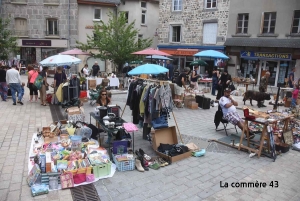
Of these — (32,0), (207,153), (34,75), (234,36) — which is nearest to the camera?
(207,153)

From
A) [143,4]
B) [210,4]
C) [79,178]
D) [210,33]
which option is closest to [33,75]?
[79,178]

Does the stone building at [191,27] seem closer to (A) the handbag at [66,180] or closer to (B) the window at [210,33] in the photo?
(B) the window at [210,33]

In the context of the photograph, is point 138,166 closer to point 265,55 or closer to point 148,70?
point 148,70

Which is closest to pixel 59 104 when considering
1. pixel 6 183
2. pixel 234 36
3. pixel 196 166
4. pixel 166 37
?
pixel 6 183

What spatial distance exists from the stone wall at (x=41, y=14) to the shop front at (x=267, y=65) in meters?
16.0

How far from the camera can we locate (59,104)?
35.3ft

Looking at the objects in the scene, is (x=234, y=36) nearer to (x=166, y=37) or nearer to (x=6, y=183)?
(x=166, y=37)

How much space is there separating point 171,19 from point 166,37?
1.81m

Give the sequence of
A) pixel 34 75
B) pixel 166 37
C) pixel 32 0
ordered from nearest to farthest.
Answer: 1. pixel 34 75
2. pixel 32 0
3. pixel 166 37

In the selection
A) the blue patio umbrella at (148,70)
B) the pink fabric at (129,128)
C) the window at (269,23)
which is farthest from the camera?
the window at (269,23)

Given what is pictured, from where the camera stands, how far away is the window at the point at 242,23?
784 inches

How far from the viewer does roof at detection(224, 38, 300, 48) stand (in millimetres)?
17250

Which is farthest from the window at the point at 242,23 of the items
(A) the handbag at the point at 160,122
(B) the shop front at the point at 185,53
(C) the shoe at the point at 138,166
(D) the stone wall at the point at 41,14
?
(C) the shoe at the point at 138,166

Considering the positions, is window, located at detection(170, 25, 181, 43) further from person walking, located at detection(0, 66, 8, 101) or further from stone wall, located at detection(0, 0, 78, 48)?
person walking, located at detection(0, 66, 8, 101)
